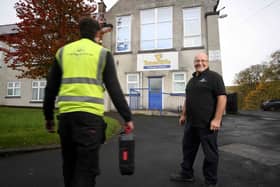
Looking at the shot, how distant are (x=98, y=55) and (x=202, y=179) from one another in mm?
2583

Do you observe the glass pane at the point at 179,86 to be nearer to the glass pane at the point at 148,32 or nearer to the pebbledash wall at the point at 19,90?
the glass pane at the point at 148,32

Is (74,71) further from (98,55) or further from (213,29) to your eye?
(213,29)

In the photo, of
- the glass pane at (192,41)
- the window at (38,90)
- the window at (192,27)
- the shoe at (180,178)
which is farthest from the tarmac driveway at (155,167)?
the window at (38,90)

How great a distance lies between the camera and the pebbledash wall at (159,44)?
1309 cm

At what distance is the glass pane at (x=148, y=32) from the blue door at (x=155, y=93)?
11.0 feet

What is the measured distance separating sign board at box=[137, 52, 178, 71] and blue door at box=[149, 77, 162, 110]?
2.97ft

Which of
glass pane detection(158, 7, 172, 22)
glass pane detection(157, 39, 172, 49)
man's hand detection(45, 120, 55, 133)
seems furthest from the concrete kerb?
glass pane detection(158, 7, 172, 22)

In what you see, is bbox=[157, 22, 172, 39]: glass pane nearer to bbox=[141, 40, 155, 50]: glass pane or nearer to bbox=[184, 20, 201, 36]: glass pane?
bbox=[141, 40, 155, 50]: glass pane

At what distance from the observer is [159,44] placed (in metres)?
14.0

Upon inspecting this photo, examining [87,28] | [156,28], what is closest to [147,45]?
[156,28]

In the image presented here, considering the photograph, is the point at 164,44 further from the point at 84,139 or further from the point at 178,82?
the point at 84,139

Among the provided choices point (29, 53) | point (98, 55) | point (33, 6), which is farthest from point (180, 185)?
point (33, 6)

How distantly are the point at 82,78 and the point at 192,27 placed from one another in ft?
44.3

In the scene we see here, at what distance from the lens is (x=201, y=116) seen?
2645 millimetres
